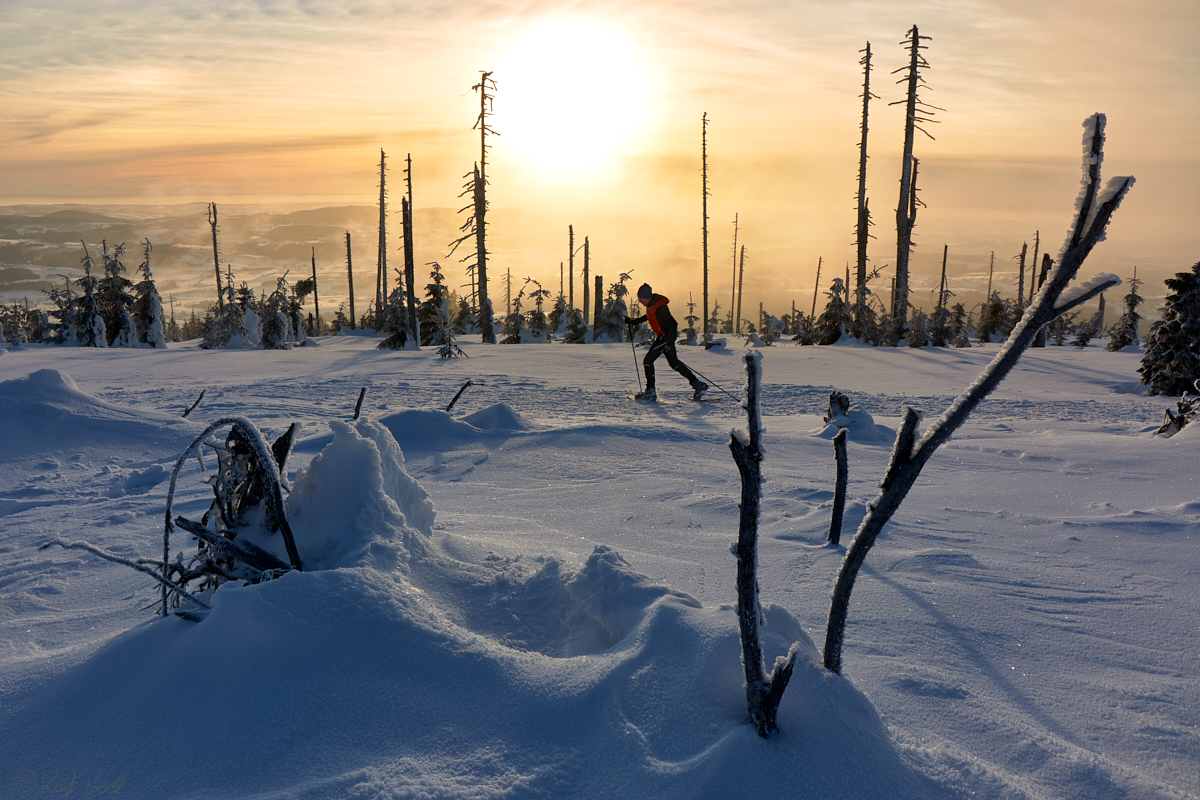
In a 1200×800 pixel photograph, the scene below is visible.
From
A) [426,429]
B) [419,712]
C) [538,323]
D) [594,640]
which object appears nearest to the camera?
[419,712]

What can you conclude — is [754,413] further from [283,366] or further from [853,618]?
[283,366]

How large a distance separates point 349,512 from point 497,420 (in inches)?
184

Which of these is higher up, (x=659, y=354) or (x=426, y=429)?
(x=659, y=354)

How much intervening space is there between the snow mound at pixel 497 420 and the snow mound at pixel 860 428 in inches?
137

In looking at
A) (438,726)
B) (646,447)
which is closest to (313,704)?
(438,726)

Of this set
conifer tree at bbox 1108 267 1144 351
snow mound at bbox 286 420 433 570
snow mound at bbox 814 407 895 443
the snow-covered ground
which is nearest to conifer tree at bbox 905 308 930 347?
conifer tree at bbox 1108 267 1144 351

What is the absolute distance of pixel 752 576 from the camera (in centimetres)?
161

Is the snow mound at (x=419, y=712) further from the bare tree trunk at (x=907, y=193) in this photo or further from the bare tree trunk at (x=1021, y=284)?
the bare tree trunk at (x=1021, y=284)

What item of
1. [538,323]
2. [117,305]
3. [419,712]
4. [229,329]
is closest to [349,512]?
[419,712]

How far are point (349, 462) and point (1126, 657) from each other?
326 cm

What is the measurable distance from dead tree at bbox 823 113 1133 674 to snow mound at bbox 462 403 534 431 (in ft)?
18.8

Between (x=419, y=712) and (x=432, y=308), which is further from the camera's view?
(x=432, y=308)

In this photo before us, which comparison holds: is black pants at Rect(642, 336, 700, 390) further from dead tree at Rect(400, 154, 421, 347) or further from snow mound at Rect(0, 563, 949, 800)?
dead tree at Rect(400, 154, 421, 347)

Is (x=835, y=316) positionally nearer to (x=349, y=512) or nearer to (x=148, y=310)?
(x=349, y=512)
